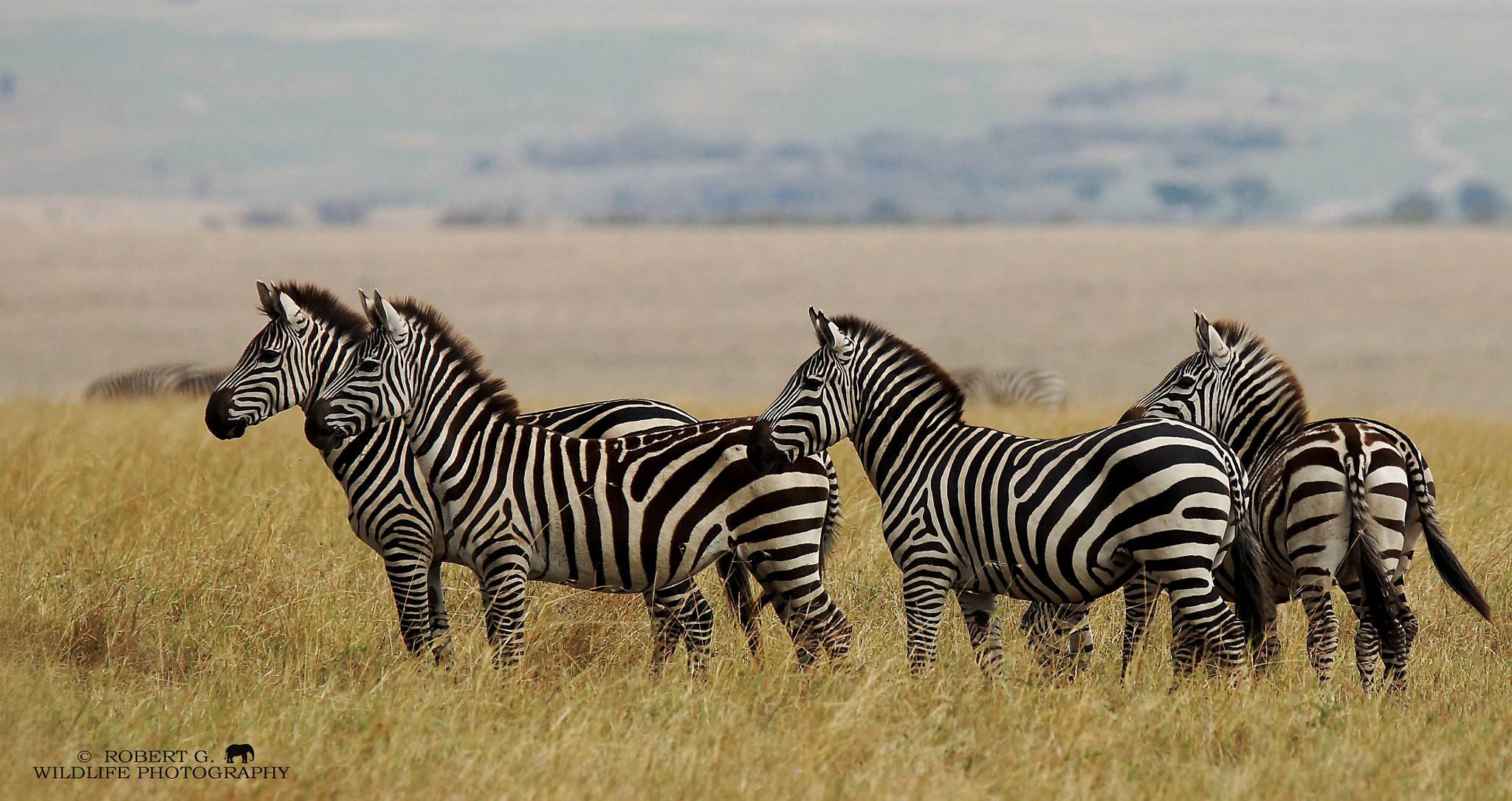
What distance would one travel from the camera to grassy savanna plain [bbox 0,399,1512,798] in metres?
4.73

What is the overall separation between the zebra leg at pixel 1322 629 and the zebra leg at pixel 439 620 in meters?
4.08

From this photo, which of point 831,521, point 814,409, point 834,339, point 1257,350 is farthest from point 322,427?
point 1257,350

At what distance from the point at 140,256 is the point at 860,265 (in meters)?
30.2

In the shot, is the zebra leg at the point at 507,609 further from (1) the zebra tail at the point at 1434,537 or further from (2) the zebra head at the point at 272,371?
(1) the zebra tail at the point at 1434,537

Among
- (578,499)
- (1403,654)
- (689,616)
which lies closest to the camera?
(578,499)

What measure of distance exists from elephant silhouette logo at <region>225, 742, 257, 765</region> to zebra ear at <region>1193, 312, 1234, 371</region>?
15.3 feet

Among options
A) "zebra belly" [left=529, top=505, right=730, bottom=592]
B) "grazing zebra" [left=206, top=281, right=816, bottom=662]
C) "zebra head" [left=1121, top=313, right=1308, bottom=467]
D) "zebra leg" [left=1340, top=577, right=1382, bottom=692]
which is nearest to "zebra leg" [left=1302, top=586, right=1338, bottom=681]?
"zebra leg" [left=1340, top=577, right=1382, bottom=692]

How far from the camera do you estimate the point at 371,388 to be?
5.84 metres

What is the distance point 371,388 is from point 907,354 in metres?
2.53

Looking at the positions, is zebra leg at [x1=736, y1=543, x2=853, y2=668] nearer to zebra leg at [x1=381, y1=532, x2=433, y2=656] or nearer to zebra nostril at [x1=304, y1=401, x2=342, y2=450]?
zebra leg at [x1=381, y1=532, x2=433, y2=656]

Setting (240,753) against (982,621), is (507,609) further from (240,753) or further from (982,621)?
(982,621)

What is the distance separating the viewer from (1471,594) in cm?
603

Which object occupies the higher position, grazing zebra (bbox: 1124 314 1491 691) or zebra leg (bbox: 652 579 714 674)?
grazing zebra (bbox: 1124 314 1491 691)

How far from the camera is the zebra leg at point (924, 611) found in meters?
5.79
